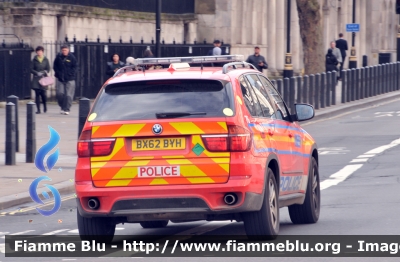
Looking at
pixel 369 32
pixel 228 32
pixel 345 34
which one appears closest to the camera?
pixel 228 32

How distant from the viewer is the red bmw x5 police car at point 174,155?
888 cm

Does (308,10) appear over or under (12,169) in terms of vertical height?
over

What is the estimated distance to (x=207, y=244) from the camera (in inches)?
371

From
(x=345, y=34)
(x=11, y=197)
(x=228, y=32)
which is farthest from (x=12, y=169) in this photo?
(x=345, y=34)

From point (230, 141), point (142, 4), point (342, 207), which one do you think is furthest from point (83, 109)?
point (142, 4)

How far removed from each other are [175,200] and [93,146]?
2.73 feet

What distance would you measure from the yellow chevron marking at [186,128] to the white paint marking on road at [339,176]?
5990 millimetres

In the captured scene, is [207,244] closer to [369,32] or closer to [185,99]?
[185,99]

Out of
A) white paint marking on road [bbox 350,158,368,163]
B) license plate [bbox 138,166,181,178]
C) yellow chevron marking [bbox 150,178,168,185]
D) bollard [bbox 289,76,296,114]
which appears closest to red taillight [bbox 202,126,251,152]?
license plate [bbox 138,166,181,178]

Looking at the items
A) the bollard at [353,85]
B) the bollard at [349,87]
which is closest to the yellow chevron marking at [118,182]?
the bollard at [349,87]

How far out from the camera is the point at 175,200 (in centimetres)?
888

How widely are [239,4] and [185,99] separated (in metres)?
40.2

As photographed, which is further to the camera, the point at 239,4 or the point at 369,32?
the point at 369,32

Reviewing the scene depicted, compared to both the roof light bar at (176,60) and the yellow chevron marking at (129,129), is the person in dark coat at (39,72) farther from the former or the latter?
the yellow chevron marking at (129,129)
